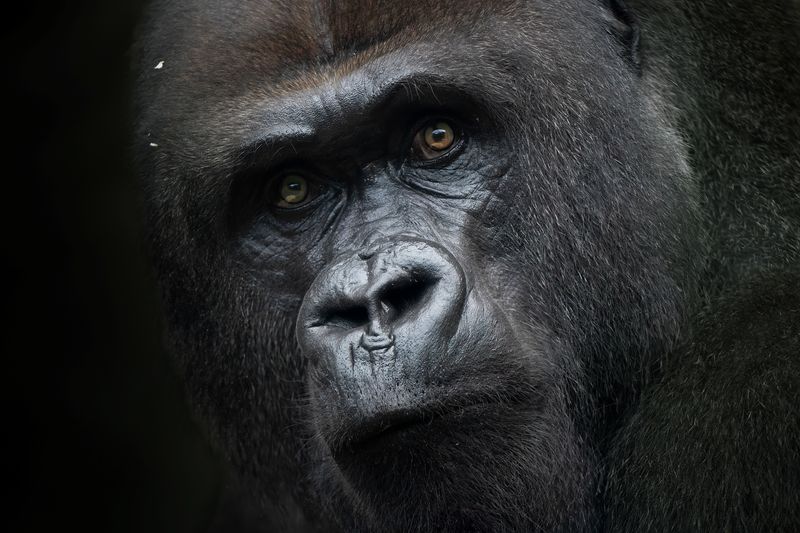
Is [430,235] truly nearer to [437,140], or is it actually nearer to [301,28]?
[437,140]

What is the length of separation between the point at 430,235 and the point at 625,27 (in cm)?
106

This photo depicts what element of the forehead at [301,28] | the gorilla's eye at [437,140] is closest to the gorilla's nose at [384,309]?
the gorilla's eye at [437,140]

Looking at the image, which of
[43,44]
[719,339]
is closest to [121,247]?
[43,44]

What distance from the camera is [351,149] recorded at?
3.87 meters

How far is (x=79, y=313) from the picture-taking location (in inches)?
298

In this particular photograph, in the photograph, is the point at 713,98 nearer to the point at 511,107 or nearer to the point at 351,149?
the point at 511,107

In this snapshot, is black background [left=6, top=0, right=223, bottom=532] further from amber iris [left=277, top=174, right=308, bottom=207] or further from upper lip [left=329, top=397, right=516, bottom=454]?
upper lip [left=329, top=397, right=516, bottom=454]

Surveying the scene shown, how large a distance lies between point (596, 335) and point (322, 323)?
0.94 metres

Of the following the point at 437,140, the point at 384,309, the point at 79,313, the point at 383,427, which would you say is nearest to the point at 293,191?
the point at 437,140

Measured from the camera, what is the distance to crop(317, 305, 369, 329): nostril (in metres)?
3.43

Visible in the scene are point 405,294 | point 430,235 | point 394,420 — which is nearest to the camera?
point 394,420

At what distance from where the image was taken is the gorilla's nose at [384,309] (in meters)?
3.29

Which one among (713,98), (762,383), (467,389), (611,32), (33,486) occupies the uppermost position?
(611,32)

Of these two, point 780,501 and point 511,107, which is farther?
point 511,107
